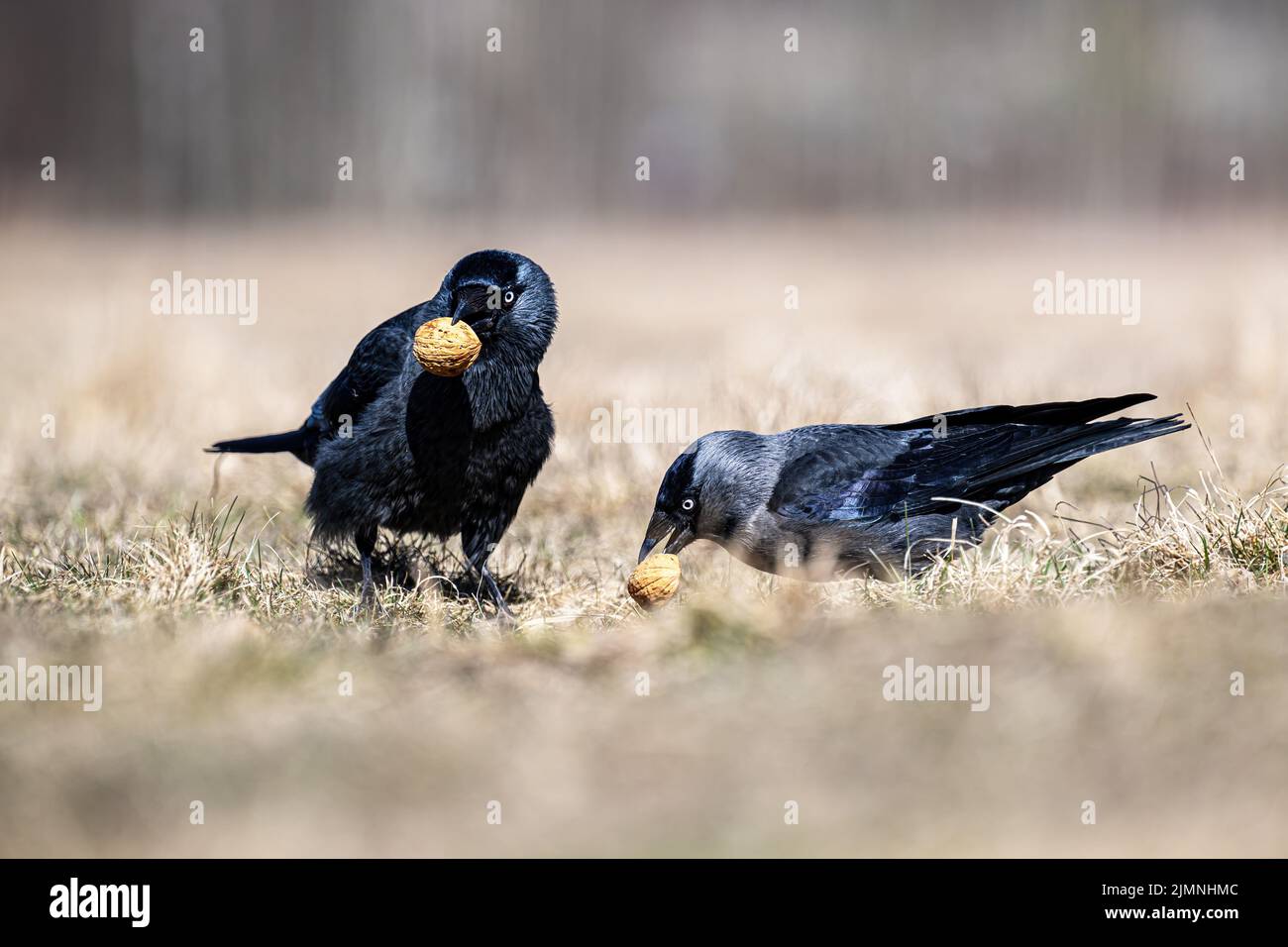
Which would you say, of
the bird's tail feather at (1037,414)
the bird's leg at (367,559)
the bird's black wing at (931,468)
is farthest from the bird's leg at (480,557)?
the bird's tail feather at (1037,414)

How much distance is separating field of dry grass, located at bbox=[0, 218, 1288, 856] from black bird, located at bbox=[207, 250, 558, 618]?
12.6 inches

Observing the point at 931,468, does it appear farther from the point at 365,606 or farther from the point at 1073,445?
the point at 365,606

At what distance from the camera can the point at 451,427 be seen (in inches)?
192

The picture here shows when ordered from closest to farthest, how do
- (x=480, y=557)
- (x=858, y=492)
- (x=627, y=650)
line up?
1. (x=627, y=650)
2. (x=858, y=492)
3. (x=480, y=557)

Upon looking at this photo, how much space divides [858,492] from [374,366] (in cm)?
194

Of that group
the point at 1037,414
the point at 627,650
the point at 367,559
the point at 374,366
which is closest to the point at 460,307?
the point at 374,366

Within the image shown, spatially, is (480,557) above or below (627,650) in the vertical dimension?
above

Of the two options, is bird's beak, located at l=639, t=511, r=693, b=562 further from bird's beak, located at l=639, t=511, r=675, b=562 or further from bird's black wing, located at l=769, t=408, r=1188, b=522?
bird's black wing, located at l=769, t=408, r=1188, b=522

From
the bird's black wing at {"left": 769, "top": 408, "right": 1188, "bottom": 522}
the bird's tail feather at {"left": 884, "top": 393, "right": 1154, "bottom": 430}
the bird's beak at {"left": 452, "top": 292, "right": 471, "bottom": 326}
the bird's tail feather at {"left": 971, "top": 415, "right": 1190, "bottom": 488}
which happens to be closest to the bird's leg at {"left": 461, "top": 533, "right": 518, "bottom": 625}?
the bird's beak at {"left": 452, "top": 292, "right": 471, "bottom": 326}

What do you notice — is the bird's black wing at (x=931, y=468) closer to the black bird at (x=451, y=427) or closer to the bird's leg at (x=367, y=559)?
the black bird at (x=451, y=427)

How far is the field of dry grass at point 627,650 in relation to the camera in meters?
3.14

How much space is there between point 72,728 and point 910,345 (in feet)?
27.1

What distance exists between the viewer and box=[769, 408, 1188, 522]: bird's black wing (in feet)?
16.2
